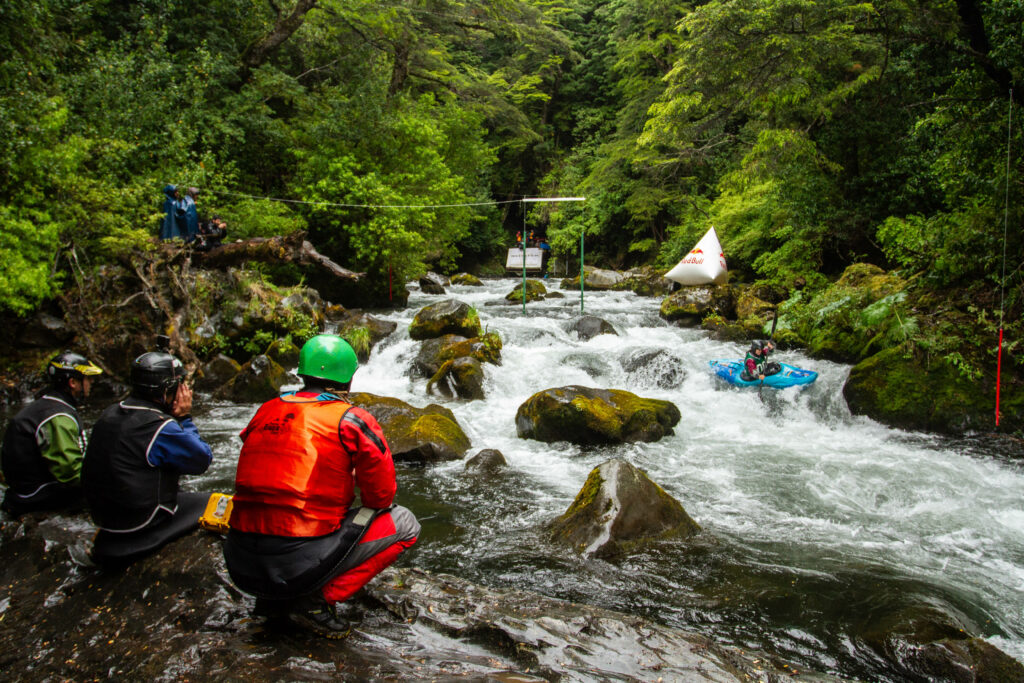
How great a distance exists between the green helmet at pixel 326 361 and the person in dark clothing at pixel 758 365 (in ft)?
29.4

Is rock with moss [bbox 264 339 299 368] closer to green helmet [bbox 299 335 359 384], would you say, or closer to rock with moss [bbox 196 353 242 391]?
rock with moss [bbox 196 353 242 391]

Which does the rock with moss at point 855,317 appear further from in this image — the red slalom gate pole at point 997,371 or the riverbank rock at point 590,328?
the riverbank rock at point 590,328

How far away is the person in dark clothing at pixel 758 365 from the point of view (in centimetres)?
1017

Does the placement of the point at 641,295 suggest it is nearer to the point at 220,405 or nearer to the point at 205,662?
the point at 220,405

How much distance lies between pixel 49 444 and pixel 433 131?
16.4 metres

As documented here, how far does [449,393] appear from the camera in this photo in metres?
11.1

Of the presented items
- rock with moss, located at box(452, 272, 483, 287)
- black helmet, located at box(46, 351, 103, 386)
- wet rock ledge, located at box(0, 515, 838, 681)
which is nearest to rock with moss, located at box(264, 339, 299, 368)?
black helmet, located at box(46, 351, 103, 386)

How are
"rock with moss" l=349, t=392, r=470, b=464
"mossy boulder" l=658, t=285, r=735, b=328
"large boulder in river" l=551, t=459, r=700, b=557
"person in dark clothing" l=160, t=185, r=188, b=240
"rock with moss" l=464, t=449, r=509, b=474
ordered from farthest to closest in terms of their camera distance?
"mossy boulder" l=658, t=285, r=735, b=328, "person in dark clothing" l=160, t=185, r=188, b=240, "rock with moss" l=349, t=392, r=470, b=464, "rock with moss" l=464, t=449, r=509, b=474, "large boulder in river" l=551, t=459, r=700, b=557

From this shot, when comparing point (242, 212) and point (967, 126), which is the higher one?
point (967, 126)

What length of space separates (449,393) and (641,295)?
12.4 m

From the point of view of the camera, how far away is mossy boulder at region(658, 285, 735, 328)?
15.7 metres

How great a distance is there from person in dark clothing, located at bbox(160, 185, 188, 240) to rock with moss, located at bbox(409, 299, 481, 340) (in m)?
5.33

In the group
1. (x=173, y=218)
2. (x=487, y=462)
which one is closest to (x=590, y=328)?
(x=487, y=462)

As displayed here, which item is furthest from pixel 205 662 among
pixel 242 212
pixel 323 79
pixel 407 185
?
pixel 323 79
